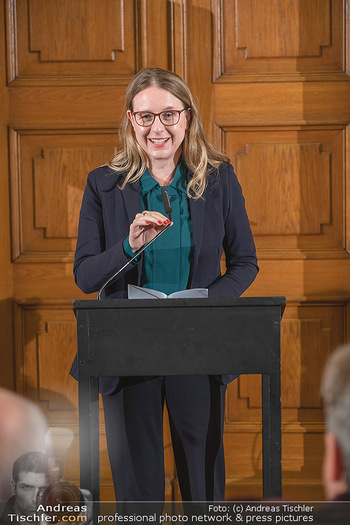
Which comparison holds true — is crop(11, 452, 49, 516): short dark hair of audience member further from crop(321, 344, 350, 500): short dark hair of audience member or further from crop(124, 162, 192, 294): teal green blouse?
crop(321, 344, 350, 500): short dark hair of audience member

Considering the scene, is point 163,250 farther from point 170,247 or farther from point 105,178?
point 105,178

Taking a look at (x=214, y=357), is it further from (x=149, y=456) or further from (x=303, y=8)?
(x=303, y=8)

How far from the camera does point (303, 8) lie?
2.62m

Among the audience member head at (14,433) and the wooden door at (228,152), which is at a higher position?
the wooden door at (228,152)

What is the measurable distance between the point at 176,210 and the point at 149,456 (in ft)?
2.46

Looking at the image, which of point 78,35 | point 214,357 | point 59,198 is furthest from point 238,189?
point 78,35

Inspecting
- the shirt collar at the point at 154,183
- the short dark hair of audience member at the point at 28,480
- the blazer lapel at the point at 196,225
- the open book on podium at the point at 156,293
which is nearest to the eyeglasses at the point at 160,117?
the shirt collar at the point at 154,183

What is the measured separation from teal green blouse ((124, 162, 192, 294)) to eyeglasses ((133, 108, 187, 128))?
→ 164 millimetres

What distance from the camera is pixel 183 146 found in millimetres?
1896

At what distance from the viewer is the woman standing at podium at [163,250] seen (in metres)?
1.68

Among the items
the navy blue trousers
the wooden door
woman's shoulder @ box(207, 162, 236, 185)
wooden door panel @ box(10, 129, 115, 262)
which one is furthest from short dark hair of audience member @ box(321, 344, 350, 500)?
wooden door panel @ box(10, 129, 115, 262)

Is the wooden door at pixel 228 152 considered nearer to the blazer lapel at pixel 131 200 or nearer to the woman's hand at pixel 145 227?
the blazer lapel at pixel 131 200

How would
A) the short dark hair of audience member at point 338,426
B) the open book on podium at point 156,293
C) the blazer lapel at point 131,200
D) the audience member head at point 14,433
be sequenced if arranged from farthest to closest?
the audience member head at point 14,433
the blazer lapel at point 131,200
the open book on podium at point 156,293
the short dark hair of audience member at point 338,426

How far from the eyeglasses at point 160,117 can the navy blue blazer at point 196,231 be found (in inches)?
7.3
